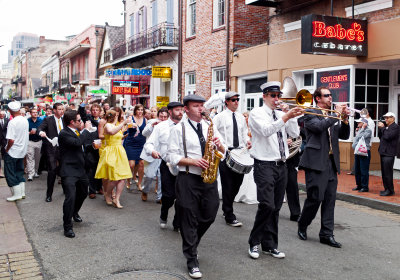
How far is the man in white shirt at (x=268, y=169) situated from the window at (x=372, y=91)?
7784mm

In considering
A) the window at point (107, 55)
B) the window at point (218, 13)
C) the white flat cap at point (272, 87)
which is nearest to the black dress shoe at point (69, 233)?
the white flat cap at point (272, 87)

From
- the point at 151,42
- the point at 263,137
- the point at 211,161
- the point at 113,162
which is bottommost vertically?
the point at 113,162

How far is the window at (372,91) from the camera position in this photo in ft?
40.7

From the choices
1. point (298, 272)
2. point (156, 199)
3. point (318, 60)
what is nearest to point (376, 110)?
point (318, 60)

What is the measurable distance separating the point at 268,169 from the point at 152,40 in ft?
62.2

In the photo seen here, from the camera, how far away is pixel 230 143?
270 inches

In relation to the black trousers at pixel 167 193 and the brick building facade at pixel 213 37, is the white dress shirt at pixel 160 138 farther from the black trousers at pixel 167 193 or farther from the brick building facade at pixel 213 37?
the brick building facade at pixel 213 37

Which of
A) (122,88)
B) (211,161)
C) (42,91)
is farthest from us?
(42,91)

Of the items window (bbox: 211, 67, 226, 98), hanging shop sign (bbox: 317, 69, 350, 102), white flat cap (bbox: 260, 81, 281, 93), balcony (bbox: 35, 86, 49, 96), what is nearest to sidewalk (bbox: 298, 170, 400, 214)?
hanging shop sign (bbox: 317, 69, 350, 102)

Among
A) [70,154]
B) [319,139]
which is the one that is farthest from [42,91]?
[319,139]

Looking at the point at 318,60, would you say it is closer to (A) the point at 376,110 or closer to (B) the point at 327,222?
(A) the point at 376,110

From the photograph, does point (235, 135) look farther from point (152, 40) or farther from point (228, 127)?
point (152, 40)

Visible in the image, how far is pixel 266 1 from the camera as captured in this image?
14.7 metres

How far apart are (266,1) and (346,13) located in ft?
10.1
